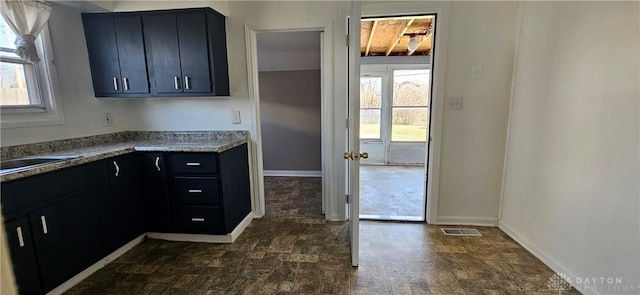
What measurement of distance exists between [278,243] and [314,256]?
0.40 m

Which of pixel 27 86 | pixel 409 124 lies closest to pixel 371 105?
pixel 409 124

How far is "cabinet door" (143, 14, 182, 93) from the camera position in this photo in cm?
238

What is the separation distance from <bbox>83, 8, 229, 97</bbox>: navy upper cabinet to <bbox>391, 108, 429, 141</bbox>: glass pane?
3951 millimetres

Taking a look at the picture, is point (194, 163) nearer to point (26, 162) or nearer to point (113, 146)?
point (113, 146)

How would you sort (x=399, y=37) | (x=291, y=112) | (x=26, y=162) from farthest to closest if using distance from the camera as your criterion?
(x=291, y=112) → (x=399, y=37) → (x=26, y=162)

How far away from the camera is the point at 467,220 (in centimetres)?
272

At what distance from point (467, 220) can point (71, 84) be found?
12.5 ft

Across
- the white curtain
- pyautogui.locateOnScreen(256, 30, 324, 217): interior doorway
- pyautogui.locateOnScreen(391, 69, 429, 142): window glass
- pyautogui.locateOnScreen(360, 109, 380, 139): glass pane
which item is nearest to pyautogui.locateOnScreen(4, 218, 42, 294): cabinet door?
the white curtain

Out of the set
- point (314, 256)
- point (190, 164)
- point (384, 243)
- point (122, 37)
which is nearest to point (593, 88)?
point (384, 243)

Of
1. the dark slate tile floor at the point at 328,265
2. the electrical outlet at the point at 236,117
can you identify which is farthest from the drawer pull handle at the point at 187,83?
the dark slate tile floor at the point at 328,265

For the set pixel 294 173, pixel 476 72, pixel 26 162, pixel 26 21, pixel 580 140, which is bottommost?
pixel 294 173

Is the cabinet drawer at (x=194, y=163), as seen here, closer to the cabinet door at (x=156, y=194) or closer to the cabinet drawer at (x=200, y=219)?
the cabinet door at (x=156, y=194)

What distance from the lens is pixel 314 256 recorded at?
7.28 feet

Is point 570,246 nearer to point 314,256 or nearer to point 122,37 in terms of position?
point 314,256
